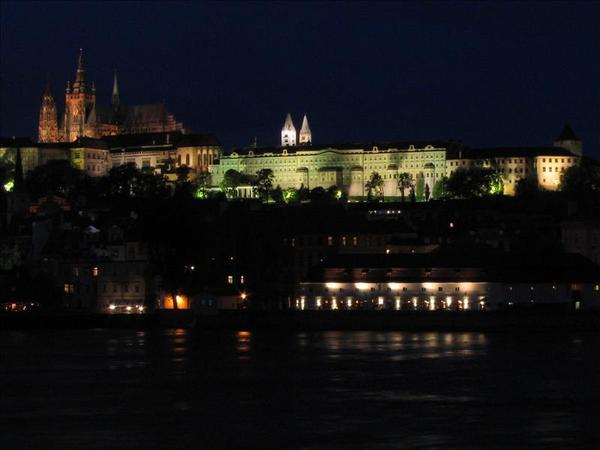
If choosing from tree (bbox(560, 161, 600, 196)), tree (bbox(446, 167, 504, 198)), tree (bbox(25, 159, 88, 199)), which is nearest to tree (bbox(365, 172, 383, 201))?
tree (bbox(446, 167, 504, 198))

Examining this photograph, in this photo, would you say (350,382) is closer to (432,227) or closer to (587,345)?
(587,345)

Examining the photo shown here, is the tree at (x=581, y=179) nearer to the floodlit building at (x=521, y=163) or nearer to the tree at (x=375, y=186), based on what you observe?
the floodlit building at (x=521, y=163)

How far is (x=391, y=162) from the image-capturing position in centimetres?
18038

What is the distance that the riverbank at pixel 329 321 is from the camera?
224 ft

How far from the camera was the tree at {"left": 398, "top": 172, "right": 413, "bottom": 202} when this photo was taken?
570ft

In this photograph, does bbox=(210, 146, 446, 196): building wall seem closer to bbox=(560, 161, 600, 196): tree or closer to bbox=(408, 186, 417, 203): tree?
bbox=(408, 186, 417, 203): tree

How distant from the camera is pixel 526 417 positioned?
3809cm

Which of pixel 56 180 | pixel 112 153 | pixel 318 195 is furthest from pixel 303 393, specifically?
pixel 112 153

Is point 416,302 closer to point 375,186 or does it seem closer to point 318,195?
point 318,195

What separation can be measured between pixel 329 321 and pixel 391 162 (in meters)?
110

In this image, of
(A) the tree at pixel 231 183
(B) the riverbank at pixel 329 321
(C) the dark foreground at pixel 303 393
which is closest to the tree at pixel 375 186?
(A) the tree at pixel 231 183

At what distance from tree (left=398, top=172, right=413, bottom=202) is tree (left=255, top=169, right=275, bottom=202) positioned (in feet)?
42.7

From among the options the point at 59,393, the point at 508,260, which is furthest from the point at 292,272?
the point at 59,393

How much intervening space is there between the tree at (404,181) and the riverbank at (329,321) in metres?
97.0
